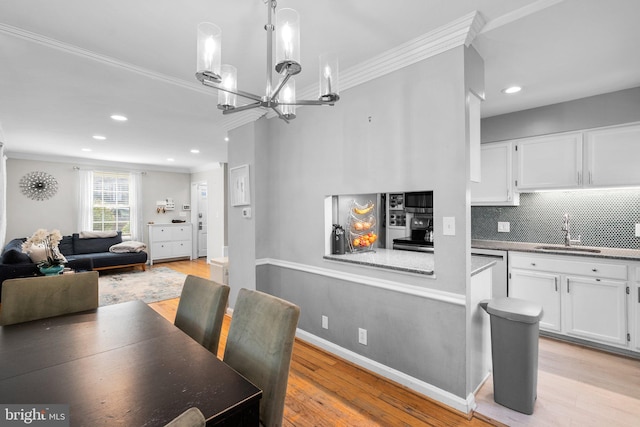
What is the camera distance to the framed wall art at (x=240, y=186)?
3275mm

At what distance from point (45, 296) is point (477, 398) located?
9.37 ft

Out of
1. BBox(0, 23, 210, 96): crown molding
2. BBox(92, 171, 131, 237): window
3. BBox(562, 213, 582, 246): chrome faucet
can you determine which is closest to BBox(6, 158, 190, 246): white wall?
BBox(92, 171, 131, 237): window

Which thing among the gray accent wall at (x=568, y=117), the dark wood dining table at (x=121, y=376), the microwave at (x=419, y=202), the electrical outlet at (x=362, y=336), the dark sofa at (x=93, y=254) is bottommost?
the electrical outlet at (x=362, y=336)

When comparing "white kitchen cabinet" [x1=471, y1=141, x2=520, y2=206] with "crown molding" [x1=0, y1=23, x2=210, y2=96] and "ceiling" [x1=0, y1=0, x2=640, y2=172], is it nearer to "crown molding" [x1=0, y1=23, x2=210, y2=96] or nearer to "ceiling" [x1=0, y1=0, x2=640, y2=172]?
"ceiling" [x1=0, y1=0, x2=640, y2=172]

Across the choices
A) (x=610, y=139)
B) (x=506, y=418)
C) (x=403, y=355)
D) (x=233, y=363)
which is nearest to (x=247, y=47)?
(x=233, y=363)

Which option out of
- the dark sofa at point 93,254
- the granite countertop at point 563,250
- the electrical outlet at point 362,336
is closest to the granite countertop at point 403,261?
the electrical outlet at point 362,336

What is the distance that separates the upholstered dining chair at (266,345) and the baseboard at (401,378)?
1274mm

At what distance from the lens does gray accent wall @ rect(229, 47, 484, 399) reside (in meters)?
1.89

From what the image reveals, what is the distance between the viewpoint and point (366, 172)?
7.79 ft

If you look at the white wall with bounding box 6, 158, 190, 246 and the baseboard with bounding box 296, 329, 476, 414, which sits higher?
the white wall with bounding box 6, 158, 190, 246

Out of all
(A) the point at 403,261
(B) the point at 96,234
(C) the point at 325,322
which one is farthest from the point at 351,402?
(B) the point at 96,234

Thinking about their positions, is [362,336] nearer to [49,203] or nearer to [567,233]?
[567,233]

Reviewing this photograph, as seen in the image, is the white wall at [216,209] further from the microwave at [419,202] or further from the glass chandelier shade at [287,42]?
the glass chandelier shade at [287,42]

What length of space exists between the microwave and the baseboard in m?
2.04
